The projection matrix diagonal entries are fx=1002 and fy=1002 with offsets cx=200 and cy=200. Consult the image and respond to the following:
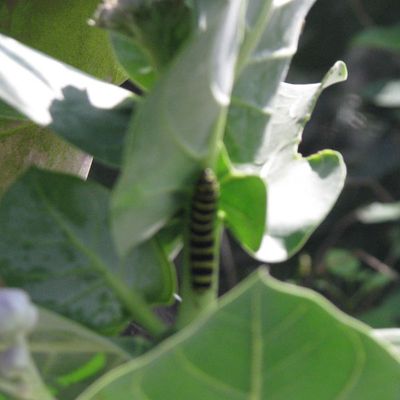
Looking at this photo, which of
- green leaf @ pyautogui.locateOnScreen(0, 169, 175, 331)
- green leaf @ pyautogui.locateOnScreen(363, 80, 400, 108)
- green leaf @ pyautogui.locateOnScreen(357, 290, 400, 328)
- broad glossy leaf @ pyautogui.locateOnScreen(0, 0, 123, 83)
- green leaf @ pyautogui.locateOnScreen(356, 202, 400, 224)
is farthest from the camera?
green leaf @ pyautogui.locateOnScreen(363, 80, 400, 108)

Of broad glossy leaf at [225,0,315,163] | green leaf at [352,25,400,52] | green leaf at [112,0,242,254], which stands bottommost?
green leaf at [352,25,400,52]

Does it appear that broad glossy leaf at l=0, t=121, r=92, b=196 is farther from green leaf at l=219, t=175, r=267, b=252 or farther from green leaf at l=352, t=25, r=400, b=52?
green leaf at l=352, t=25, r=400, b=52

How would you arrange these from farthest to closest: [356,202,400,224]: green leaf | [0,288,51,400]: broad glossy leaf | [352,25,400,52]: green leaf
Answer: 1. [356,202,400,224]: green leaf
2. [352,25,400,52]: green leaf
3. [0,288,51,400]: broad glossy leaf

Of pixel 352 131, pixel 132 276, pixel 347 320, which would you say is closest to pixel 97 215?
pixel 132 276

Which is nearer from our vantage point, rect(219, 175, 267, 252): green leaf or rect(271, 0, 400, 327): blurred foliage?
rect(219, 175, 267, 252): green leaf

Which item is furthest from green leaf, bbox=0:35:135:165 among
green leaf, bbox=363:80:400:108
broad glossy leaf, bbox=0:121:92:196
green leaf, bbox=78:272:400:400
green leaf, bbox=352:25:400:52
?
green leaf, bbox=363:80:400:108

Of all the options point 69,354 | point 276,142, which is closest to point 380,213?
point 276,142

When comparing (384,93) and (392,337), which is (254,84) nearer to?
(392,337)
